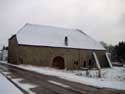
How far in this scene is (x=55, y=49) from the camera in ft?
124

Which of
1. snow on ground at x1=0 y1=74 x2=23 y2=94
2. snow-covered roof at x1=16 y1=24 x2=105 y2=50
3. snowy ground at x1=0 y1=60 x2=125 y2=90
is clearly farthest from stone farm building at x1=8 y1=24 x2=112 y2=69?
snow on ground at x1=0 y1=74 x2=23 y2=94

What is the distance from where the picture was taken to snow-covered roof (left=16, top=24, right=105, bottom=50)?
37656 millimetres

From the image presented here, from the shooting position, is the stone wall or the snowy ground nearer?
the snowy ground

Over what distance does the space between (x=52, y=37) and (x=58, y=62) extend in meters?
5.34

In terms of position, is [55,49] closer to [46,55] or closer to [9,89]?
[46,55]

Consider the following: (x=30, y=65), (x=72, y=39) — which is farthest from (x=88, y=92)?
(x=72, y=39)

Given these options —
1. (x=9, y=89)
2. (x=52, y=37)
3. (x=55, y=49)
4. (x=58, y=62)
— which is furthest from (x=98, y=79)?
(x=52, y=37)

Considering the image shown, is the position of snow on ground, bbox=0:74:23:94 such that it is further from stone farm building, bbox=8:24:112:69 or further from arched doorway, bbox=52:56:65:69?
arched doorway, bbox=52:56:65:69

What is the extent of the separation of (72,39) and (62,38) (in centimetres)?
247

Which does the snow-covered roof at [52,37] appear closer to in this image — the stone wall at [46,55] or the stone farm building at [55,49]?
the stone farm building at [55,49]

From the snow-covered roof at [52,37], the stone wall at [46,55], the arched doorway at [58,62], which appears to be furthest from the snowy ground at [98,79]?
the snow-covered roof at [52,37]

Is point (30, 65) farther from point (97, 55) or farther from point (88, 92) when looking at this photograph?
point (88, 92)

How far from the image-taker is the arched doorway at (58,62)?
38281 millimetres

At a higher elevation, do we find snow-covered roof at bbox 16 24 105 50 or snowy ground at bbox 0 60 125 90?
snow-covered roof at bbox 16 24 105 50
